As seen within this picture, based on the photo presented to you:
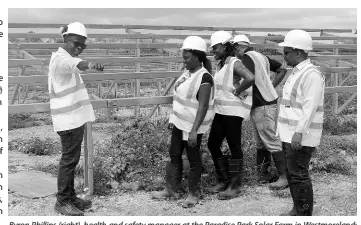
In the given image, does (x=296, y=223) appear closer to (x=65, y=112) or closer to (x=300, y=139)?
(x=300, y=139)

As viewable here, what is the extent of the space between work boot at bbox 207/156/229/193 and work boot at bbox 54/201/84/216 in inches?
55.7

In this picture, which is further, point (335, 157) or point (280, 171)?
point (335, 157)

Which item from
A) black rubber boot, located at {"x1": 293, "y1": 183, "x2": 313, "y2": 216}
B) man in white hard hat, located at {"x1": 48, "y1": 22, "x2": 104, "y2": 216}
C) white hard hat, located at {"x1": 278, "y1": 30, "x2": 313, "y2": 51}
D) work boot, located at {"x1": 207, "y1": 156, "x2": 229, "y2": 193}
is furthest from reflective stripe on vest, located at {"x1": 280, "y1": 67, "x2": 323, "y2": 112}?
man in white hard hat, located at {"x1": 48, "y1": 22, "x2": 104, "y2": 216}

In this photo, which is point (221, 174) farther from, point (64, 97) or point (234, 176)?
point (64, 97)

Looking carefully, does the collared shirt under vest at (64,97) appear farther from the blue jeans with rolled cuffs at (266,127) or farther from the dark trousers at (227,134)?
the blue jeans with rolled cuffs at (266,127)

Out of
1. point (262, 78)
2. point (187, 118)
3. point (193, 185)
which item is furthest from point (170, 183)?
point (262, 78)

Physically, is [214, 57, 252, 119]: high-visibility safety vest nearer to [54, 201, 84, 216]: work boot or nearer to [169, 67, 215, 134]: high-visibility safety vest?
[169, 67, 215, 134]: high-visibility safety vest

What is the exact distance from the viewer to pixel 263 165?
18.1 ft

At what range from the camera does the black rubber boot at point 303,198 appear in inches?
163

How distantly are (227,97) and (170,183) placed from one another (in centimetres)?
103

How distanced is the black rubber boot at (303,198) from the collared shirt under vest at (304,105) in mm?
379

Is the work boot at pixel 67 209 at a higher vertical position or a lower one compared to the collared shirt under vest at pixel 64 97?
lower

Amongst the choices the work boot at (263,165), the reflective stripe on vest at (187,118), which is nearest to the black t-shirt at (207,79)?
the reflective stripe on vest at (187,118)

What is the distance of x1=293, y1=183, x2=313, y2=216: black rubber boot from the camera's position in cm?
414
